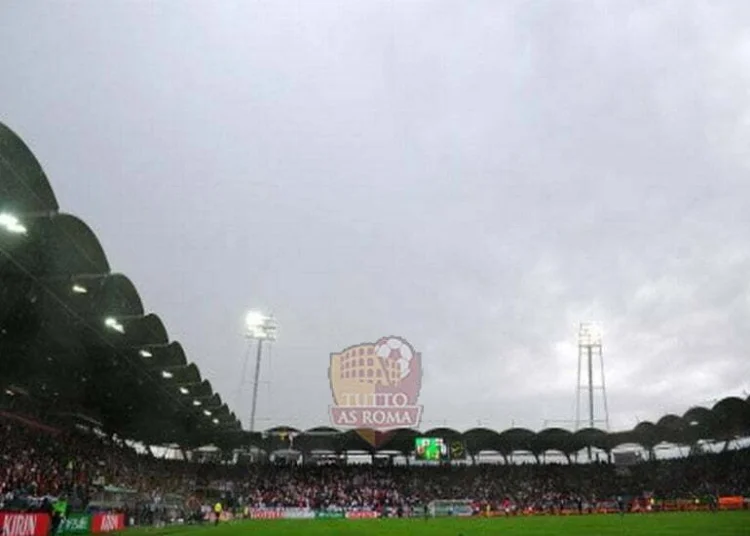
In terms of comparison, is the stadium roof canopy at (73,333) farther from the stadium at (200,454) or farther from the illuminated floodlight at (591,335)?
the illuminated floodlight at (591,335)

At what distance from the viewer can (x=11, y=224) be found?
26.3 metres

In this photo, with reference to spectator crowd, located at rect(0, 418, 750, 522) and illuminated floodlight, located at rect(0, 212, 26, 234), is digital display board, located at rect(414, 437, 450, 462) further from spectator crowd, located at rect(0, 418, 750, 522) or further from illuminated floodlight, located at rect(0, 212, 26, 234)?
illuminated floodlight, located at rect(0, 212, 26, 234)

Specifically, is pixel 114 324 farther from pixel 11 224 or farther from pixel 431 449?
pixel 431 449

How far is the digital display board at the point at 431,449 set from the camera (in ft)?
233

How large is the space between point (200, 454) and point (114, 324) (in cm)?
4737

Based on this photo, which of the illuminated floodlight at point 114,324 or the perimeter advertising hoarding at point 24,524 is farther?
the illuminated floodlight at point 114,324

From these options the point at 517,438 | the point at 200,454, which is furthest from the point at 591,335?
the point at 200,454

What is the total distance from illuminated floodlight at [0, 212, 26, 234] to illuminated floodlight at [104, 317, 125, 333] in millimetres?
12499

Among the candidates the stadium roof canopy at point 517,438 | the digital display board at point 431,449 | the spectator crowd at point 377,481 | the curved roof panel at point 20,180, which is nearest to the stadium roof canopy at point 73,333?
the curved roof panel at point 20,180

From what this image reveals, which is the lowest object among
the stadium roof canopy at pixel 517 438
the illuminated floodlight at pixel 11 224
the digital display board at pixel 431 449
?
the digital display board at pixel 431 449

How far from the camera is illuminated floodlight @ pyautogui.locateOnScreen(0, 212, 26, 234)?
2589 cm

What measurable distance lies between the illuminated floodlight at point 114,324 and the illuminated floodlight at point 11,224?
1250cm

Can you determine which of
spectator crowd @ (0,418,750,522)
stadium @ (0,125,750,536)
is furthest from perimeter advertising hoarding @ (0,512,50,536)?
spectator crowd @ (0,418,750,522)

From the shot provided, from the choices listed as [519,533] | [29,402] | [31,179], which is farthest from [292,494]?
[31,179]
